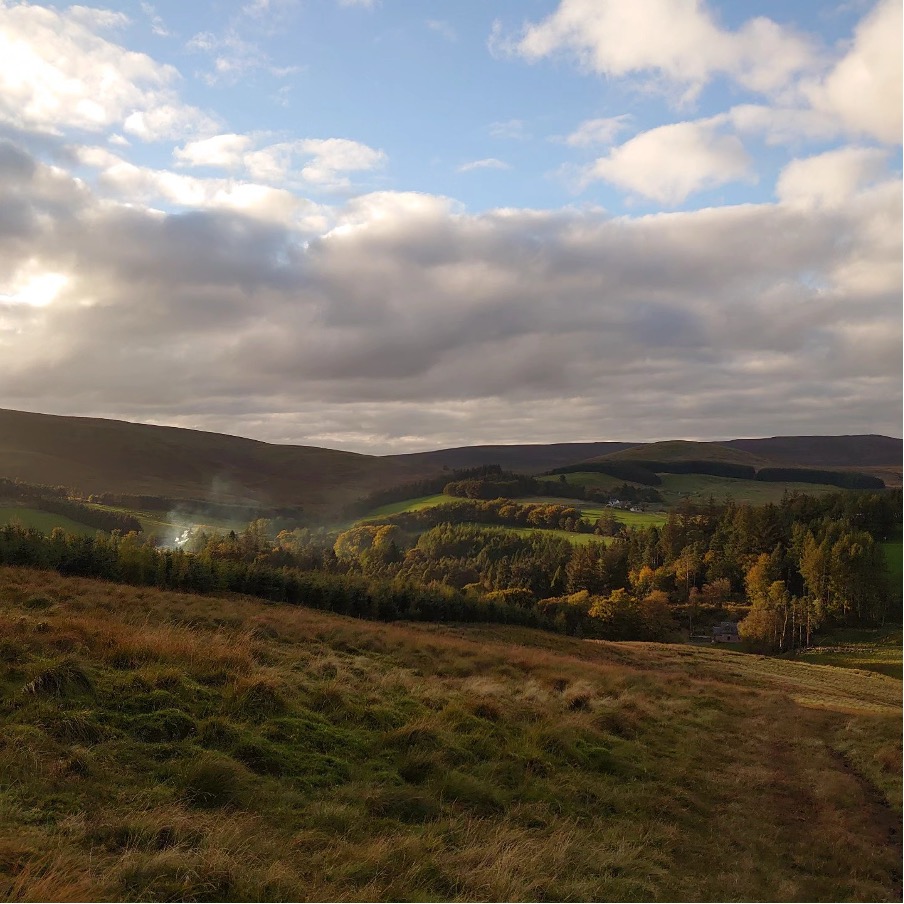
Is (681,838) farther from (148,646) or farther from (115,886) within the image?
(148,646)

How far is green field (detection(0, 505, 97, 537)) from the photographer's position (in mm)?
102062

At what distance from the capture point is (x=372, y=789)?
28.7 feet

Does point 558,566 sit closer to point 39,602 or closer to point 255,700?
point 39,602

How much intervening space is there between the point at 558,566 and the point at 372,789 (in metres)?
119

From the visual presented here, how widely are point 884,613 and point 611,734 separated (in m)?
96.9

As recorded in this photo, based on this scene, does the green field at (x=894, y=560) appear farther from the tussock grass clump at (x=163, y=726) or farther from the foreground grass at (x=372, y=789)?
the tussock grass clump at (x=163, y=726)

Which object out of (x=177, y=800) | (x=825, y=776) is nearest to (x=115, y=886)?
(x=177, y=800)

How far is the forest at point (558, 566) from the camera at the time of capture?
4773 centimetres

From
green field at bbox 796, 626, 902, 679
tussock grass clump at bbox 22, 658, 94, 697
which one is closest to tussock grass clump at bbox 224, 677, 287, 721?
tussock grass clump at bbox 22, 658, 94, 697

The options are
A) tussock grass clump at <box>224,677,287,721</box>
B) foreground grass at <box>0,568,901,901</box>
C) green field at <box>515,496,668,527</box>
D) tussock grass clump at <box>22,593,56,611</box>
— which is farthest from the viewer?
green field at <box>515,496,668,527</box>

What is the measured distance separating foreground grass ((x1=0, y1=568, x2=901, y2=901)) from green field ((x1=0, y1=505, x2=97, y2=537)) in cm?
10175

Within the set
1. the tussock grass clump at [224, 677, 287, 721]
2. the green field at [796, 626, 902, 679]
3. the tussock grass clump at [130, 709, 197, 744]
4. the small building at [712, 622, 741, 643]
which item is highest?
the tussock grass clump at [130, 709, 197, 744]

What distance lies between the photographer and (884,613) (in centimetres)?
8900

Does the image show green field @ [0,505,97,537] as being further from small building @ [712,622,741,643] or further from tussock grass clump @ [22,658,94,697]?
tussock grass clump @ [22,658,94,697]
